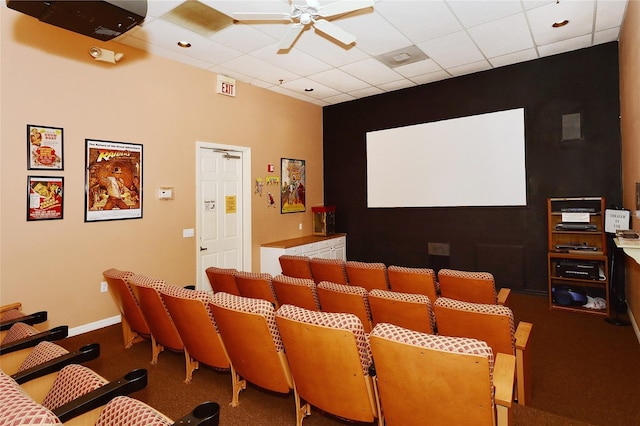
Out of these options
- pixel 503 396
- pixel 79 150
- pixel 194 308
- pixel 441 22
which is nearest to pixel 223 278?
pixel 194 308

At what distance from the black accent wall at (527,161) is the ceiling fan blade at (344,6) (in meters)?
3.42

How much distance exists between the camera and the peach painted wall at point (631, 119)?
3.45 metres

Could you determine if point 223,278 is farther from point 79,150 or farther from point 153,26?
point 153,26

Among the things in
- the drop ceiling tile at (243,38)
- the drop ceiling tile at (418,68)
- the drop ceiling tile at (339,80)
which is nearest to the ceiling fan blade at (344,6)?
the drop ceiling tile at (243,38)

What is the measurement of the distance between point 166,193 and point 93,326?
1.86 metres

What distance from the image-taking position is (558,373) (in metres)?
2.93

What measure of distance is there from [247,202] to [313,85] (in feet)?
7.86

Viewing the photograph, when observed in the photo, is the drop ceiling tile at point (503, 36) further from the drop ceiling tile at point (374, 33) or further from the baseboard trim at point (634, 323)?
the baseboard trim at point (634, 323)

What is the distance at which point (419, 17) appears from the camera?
3.88m

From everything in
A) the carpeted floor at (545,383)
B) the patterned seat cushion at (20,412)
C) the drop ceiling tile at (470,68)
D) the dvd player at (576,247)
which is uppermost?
the drop ceiling tile at (470,68)

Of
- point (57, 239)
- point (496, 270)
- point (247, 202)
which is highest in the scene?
point (247, 202)

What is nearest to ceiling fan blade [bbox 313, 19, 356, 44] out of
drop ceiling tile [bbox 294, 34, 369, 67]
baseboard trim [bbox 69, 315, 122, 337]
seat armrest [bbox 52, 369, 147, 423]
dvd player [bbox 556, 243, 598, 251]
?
drop ceiling tile [bbox 294, 34, 369, 67]

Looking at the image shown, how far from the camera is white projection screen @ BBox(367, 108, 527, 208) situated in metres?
5.42

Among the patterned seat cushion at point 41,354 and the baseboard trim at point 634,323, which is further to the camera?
the baseboard trim at point 634,323
